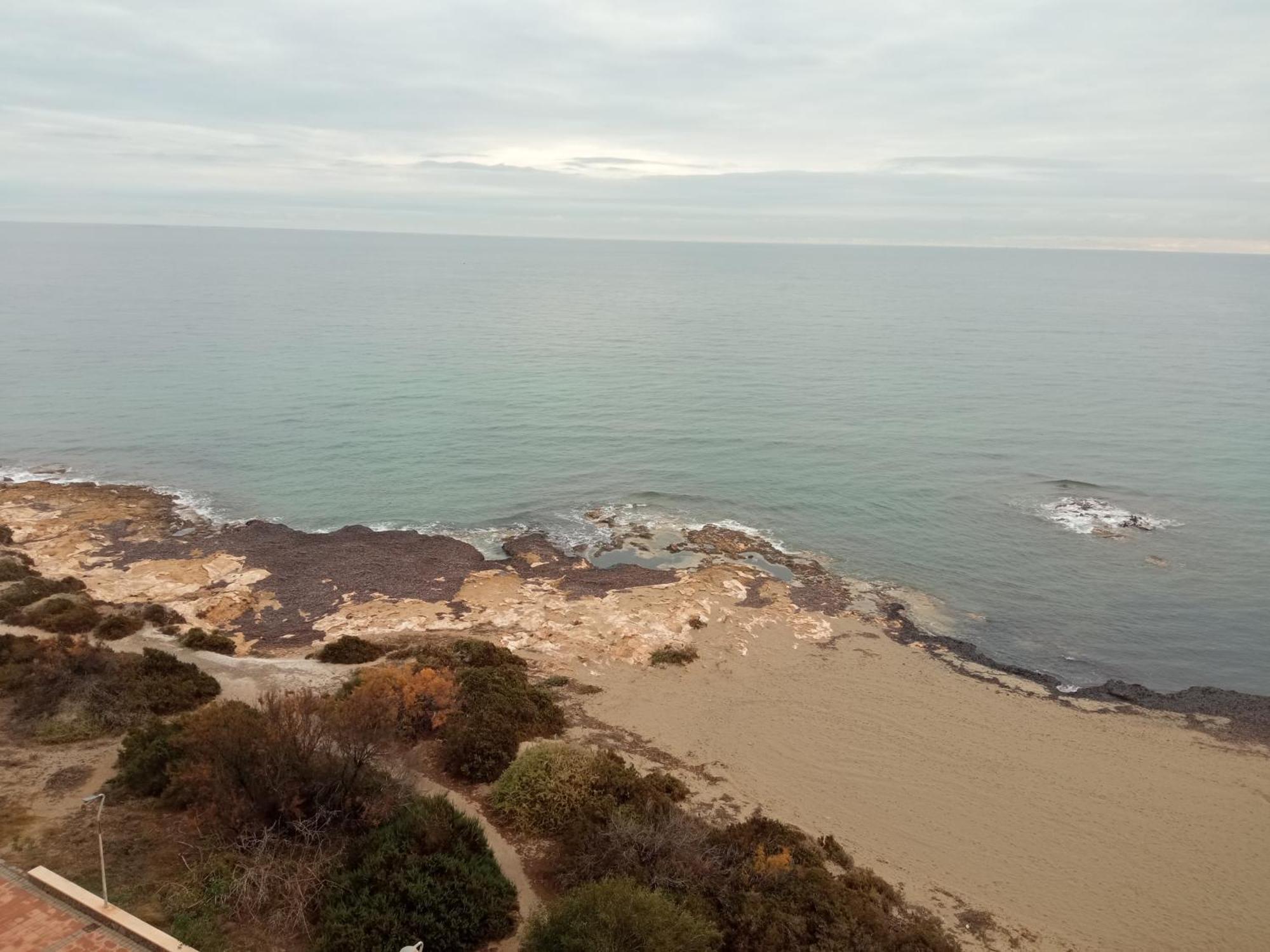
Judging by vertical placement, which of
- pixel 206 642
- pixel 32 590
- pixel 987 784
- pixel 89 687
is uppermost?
pixel 89 687

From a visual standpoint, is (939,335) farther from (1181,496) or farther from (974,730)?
(974,730)

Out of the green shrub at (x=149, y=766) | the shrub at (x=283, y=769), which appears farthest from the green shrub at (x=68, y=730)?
the shrub at (x=283, y=769)

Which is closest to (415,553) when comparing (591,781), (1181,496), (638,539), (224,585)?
(224,585)

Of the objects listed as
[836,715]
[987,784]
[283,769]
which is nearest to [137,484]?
[283,769]

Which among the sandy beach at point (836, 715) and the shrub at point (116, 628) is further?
the shrub at point (116, 628)

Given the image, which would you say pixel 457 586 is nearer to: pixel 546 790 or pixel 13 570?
pixel 546 790

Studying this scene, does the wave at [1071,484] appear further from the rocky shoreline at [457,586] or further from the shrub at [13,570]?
the shrub at [13,570]
